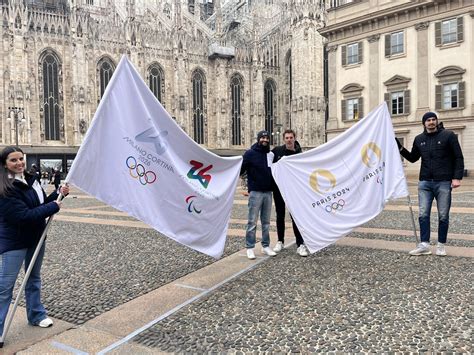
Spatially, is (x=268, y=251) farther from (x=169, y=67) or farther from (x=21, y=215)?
(x=169, y=67)

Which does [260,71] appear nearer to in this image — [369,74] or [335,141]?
[369,74]

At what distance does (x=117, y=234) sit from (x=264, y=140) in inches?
168

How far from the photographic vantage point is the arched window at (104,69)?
43062mm

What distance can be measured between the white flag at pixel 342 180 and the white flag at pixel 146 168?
1.31 m

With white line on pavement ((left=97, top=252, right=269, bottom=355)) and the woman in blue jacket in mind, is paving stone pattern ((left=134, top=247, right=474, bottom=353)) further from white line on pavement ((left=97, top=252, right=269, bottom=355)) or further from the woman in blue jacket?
the woman in blue jacket

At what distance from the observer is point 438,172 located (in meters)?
5.70

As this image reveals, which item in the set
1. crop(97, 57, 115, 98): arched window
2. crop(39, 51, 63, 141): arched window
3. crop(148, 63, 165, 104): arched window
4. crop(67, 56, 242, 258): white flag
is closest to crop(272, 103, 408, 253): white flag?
crop(67, 56, 242, 258): white flag

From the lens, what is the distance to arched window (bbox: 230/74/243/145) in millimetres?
50719

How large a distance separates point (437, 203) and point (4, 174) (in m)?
5.55

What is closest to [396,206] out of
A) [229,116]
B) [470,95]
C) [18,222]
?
[18,222]

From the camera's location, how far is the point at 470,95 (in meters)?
23.9

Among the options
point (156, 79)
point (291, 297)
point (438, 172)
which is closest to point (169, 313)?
point (291, 297)

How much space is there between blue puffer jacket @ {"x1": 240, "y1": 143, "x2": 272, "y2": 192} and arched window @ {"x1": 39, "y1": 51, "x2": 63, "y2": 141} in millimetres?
40385

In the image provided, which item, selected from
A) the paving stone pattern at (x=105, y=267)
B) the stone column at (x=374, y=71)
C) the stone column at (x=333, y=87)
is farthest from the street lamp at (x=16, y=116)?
the paving stone pattern at (x=105, y=267)
